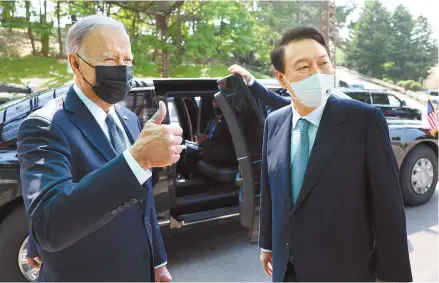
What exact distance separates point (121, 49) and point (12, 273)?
7.68 ft

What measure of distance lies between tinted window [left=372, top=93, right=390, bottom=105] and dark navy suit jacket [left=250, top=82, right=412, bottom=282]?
8411mm

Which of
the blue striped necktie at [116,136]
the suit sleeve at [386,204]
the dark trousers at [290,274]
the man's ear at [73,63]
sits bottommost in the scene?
the dark trousers at [290,274]

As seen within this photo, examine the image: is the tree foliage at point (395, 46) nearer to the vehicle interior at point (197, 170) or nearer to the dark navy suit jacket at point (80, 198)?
the vehicle interior at point (197, 170)

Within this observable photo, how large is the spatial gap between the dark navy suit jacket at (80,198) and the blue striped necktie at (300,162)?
0.64 metres

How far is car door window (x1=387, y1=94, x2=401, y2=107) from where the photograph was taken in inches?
391

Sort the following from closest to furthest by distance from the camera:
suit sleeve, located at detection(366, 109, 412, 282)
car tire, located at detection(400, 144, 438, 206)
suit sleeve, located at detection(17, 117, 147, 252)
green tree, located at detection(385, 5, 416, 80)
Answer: suit sleeve, located at detection(17, 117, 147, 252) < suit sleeve, located at detection(366, 109, 412, 282) < car tire, located at detection(400, 144, 438, 206) < green tree, located at detection(385, 5, 416, 80)

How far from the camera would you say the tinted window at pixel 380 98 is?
30.9 ft

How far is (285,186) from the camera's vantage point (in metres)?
1.70

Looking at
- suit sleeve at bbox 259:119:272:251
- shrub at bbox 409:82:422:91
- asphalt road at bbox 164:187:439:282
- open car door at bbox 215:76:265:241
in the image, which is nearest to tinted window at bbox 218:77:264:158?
open car door at bbox 215:76:265:241

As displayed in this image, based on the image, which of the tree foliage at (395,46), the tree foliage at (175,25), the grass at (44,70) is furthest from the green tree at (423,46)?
the grass at (44,70)

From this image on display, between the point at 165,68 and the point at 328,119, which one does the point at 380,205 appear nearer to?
the point at 328,119

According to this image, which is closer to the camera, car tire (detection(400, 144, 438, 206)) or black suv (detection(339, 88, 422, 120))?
car tire (detection(400, 144, 438, 206))

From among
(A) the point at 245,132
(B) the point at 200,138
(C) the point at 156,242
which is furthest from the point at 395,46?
(C) the point at 156,242

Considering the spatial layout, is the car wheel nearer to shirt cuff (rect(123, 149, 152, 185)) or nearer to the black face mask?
the black face mask
